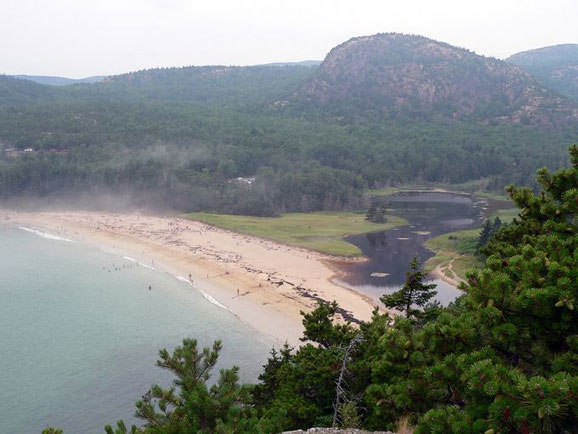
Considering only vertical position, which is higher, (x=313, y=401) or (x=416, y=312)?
(x=416, y=312)

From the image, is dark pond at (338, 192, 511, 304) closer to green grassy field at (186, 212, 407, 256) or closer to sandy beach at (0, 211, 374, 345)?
green grassy field at (186, 212, 407, 256)

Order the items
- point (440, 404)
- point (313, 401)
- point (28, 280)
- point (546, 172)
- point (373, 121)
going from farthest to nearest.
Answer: point (373, 121) → point (28, 280) → point (313, 401) → point (546, 172) → point (440, 404)

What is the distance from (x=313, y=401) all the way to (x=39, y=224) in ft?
259

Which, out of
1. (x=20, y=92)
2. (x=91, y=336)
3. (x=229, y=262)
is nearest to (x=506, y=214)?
(x=229, y=262)

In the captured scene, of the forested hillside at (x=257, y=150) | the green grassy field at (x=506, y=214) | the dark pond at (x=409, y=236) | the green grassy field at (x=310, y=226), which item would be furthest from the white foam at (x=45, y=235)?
the green grassy field at (x=506, y=214)

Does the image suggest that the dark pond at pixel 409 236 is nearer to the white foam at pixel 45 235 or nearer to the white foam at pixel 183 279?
the white foam at pixel 183 279

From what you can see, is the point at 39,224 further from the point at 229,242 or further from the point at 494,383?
the point at 494,383

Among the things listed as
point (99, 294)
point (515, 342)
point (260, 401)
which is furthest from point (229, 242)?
point (515, 342)

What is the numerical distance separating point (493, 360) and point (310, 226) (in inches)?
2857

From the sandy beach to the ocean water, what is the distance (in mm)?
1992

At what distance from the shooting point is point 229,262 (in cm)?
5747

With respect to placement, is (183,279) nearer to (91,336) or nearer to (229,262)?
(229,262)

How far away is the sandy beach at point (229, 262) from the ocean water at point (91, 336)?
1.99 metres

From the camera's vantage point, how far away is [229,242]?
68.1m
